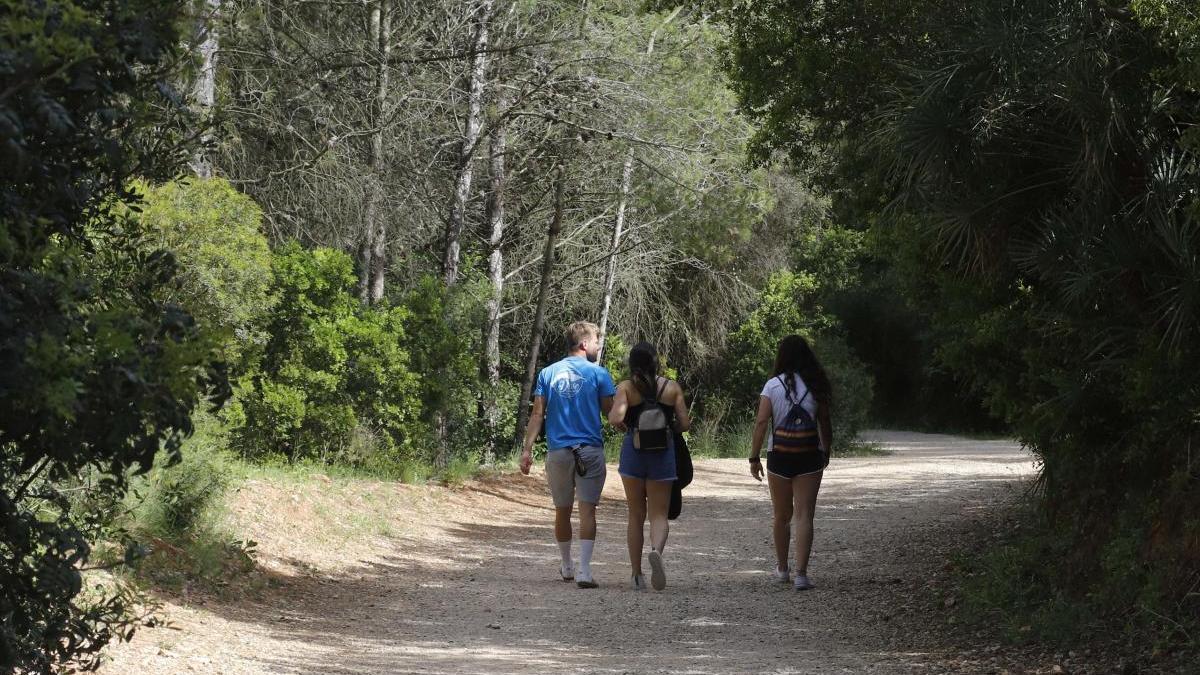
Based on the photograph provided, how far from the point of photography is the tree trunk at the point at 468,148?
18.8 meters

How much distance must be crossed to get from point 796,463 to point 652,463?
1045mm

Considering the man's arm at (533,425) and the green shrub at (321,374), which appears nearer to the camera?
the man's arm at (533,425)

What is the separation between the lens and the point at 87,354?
3.25 meters

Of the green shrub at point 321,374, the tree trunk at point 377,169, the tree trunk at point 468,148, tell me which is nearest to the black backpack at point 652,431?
the green shrub at point 321,374

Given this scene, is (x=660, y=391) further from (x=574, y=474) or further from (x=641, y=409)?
(x=574, y=474)

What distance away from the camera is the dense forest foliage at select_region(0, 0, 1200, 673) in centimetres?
363

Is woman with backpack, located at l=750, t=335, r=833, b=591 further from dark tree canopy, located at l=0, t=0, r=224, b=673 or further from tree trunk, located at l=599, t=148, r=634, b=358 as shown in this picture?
tree trunk, located at l=599, t=148, r=634, b=358

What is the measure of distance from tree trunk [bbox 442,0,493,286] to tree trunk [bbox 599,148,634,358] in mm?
2810

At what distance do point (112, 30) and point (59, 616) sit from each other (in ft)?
6.32

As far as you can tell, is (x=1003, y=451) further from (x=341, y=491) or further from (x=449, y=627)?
(x=449, y=627)

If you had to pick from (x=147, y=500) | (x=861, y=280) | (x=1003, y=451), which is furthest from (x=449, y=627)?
(x=861, y=280)

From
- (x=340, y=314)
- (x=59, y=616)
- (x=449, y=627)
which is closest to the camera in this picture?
(x=59, y=616)

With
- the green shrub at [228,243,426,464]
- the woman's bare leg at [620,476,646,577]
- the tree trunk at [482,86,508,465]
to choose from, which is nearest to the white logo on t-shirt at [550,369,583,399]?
the woman's bare leg at [620,476,646,577]

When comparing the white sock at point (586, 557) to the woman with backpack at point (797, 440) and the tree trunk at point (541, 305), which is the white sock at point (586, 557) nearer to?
the woman with backpack at point (797, 440)
